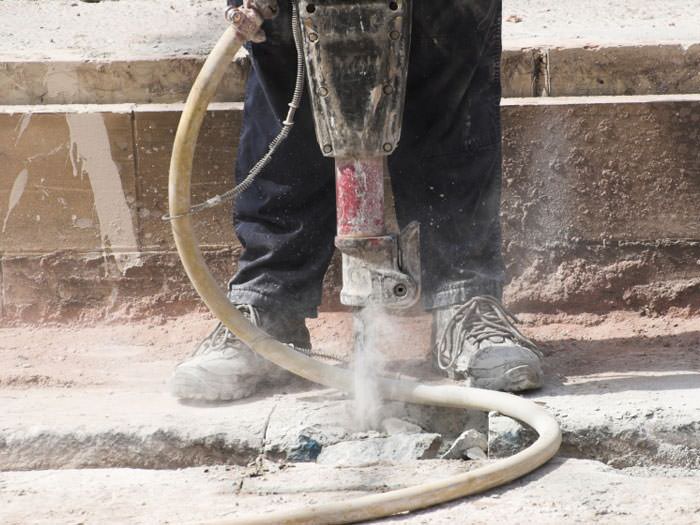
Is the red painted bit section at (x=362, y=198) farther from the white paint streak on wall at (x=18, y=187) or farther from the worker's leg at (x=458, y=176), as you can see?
the white paint streak on wall at (x=18, y=187)

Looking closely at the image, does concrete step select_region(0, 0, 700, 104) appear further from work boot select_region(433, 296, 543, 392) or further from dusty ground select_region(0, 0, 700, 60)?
work boot select_region(433, 296, 543, 392)

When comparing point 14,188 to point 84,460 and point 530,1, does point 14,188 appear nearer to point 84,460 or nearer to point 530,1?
point 84,460

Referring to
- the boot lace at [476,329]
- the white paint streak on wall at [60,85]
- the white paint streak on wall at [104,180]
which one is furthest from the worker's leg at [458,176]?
the white paint streak on wall at [60,85]

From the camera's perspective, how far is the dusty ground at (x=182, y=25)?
3.51 m

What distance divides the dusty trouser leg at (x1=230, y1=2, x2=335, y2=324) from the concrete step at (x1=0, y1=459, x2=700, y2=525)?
2.01 feet

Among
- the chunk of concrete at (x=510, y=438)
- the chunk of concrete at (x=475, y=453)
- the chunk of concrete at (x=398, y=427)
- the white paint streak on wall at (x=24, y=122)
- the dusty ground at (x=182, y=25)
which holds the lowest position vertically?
the chunk of concrete at (x=475, y=453)

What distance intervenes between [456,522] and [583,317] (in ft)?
4.73

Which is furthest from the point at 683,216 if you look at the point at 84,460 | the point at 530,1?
the point at 84,460

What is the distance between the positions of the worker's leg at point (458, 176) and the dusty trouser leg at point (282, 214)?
0.71 ft

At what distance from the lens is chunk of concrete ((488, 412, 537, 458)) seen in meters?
2.38

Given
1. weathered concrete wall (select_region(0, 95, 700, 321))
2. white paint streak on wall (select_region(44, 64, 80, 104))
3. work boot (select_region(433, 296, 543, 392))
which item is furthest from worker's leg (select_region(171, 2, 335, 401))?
white paint streak on wall (select_region(44, 64, 80, 104))

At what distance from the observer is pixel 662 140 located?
3.21m

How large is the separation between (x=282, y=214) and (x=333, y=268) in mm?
550

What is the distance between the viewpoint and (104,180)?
3.36 m
